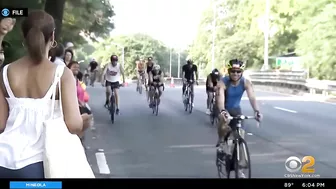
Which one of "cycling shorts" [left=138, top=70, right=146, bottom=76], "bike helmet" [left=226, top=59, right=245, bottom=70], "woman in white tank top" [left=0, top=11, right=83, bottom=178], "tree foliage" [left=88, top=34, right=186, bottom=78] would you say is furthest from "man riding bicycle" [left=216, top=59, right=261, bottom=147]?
"woman in white tank top" [left=0, top=11, right=83, bottom=178]

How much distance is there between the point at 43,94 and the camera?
89.9 inches

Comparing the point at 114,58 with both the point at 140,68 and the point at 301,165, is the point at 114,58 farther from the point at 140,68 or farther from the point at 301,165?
the point at 301,165

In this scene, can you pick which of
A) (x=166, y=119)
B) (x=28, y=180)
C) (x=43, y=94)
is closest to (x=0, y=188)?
(x=28, y=180)

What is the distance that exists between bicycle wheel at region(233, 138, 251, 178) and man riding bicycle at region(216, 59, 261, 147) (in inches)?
4.9

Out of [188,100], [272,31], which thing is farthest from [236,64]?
[188,100]

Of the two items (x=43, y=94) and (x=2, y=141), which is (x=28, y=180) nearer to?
(x=2, y=141)

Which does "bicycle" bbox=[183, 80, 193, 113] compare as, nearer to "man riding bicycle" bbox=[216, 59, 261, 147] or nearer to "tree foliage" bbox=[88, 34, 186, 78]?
"man riding bicycle" bbox=[216, 59, 261, 147]

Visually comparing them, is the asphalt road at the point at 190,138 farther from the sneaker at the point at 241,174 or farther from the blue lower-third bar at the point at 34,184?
the blue lower-third bar at the point at 34,184

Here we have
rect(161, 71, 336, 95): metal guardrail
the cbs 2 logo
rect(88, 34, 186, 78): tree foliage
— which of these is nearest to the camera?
the cbs 2 logo

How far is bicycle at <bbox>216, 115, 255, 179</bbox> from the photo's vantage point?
9.51ft

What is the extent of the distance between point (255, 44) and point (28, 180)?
1122 millimetres

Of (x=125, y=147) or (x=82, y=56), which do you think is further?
(x=125, y=147)

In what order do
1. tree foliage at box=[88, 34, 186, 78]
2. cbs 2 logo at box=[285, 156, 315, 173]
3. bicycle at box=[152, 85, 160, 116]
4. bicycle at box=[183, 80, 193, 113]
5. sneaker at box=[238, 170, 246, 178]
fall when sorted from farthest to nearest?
bicycle at box=[183, 80, 193, 113] → bicycle at box=[152, 85, 160, 116] → tree foliage at box=[88, 34, 186, 78] → sneaker at box=[238, 170, 246, 178] → cbs 2 logo at box=[285, 156, 315, 173]

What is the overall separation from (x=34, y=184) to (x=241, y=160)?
109 centimetres
